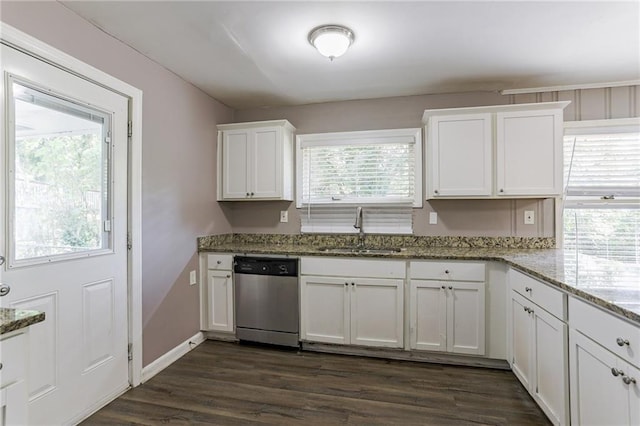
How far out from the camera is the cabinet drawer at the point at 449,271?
2.52 m

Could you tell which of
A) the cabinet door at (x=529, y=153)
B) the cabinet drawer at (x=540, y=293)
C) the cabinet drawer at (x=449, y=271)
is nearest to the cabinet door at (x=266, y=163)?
the cabinet drawer at (x=449, y=271)

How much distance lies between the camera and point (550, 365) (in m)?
1.74

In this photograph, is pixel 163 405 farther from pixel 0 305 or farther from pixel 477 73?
pixel 477 73

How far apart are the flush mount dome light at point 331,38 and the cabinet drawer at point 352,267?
161cm

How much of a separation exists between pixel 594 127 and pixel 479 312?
6.42 feet

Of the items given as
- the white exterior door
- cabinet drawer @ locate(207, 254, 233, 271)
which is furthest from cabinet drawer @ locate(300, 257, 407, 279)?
the white exterior door

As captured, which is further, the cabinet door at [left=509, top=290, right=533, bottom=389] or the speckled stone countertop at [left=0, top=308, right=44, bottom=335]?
the cabinet door at [left=509, top=290, right=533, bottom=389]

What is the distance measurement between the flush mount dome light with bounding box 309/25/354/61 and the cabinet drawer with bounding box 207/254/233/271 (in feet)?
6.39

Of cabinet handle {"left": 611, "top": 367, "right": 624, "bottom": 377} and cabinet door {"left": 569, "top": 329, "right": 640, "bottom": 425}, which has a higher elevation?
cabinet handle {"left": 611, "top": 367, "right": 624, "bottom": 377}

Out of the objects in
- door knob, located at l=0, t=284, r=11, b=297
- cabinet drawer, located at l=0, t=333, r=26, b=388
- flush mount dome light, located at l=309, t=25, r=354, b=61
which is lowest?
cabinet drawer, located at l=0, t=333, r=26, b=388

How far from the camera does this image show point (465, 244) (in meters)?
3.05

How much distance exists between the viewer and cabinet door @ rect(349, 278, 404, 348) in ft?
8.71

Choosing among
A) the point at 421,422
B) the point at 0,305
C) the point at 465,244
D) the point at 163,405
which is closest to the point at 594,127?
the point at 465,244

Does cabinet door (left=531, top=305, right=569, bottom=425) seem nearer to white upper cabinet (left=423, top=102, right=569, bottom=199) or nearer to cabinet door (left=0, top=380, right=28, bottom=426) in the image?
white upper cabinet (left=423, top=102, right=569, bottom=199)
